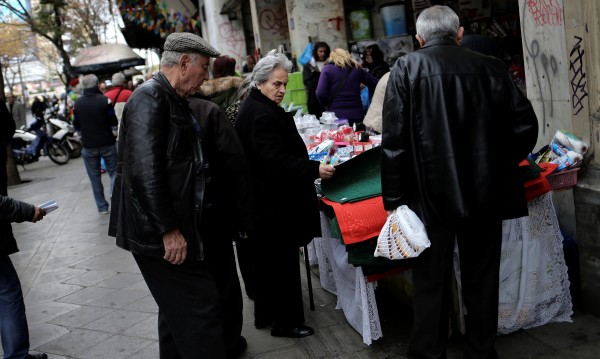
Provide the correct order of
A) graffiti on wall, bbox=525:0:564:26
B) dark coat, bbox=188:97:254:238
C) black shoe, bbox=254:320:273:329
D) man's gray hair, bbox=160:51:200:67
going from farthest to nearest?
black shoe, bbox=254:320:273:329 < graffiti on wall, bbox=525:0:564:26 < dark coat, bbox=188:97:254:238 < man's gray hair, bbox=160:51:200:67

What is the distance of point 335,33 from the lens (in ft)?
33.7

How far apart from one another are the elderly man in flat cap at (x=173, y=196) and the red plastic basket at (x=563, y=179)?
2017 mm

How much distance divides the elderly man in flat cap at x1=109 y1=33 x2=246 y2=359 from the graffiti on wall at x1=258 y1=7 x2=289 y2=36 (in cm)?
998

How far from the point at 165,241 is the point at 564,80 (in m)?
2.72

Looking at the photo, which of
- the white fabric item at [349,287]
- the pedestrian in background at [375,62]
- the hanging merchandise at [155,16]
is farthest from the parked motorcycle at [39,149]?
the white fabric item at [349,287]

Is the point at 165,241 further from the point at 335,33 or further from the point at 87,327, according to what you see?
the point at 335,33

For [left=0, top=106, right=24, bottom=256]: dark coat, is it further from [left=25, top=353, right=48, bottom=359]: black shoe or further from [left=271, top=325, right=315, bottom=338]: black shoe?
[left=271, top=325, right=315, bottom=338]: black shoe

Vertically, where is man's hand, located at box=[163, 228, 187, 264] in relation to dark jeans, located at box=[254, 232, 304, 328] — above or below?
above

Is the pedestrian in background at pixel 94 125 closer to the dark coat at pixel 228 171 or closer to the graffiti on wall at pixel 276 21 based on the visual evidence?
the graffiti on wall at pixel 276 21

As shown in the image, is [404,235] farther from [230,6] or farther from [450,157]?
[230,6]

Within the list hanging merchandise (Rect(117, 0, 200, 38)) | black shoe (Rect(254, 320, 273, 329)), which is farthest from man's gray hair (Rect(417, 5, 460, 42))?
hanging merchandise (Rect(117, 0, 200, 38))

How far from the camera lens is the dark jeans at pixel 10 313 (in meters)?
3.99

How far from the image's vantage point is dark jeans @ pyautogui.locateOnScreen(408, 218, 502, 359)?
316 centimetres

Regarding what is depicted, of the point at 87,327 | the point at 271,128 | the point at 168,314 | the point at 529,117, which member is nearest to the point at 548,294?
the point at 529,117
